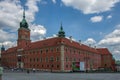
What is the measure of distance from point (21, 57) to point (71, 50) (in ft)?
105

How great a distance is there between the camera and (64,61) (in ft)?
299

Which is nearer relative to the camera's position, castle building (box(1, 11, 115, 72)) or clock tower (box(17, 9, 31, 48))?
castle building (box(1, 11, 115, 72))

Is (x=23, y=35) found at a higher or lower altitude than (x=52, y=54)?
higher

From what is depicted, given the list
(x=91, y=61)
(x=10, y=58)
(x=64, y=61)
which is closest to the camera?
(x=64, y=61)

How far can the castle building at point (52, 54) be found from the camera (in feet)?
305

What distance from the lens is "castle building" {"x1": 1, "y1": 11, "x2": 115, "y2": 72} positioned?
9288cm

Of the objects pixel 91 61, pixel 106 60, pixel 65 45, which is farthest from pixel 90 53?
pixel 65 45

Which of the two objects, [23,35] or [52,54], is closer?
[52,54]

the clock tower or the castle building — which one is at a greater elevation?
the clock tower

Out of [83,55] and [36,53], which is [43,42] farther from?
[83,55]

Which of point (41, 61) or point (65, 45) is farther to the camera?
point (41, 61)

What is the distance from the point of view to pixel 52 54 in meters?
95.7

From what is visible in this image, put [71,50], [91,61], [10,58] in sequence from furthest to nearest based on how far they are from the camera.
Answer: [10,58] → [91,61] → [71,50]

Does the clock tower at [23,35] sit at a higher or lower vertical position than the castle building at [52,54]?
higher
